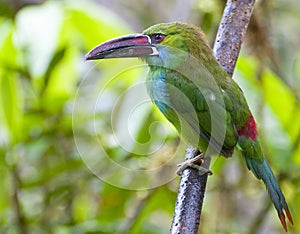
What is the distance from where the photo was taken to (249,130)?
1.88m

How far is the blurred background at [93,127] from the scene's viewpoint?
2344 mm

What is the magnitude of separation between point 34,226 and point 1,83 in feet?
1.96

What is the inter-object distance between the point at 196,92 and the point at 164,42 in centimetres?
18

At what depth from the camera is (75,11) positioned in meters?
2.55

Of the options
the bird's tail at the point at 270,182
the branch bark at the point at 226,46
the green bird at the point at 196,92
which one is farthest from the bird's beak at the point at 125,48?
the bird's tail at the point at 270,182

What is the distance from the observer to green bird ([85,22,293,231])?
1.81 metres

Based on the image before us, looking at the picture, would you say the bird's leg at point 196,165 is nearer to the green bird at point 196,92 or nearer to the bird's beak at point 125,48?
the green bird at point 196,92

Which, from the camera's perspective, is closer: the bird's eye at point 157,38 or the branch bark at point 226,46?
the branch bark at point 226,46

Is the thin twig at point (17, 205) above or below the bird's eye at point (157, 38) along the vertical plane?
below

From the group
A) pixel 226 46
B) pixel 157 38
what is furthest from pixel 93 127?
pixel 226 46

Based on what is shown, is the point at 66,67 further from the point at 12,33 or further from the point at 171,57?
the point at 171,57

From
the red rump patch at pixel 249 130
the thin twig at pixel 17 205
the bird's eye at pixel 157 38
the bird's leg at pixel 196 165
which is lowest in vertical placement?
the thin twig at pixel 17 205

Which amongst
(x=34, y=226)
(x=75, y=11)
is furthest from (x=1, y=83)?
(x=34, y=226)

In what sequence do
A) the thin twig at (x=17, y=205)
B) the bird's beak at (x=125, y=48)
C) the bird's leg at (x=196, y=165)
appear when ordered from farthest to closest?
the thin twig at (x=17, y=205) → the bird's beak at (x=125, y=48) → the bird's leg at (x=196, y=165)
